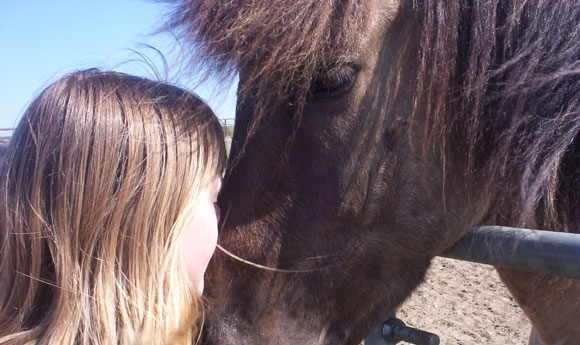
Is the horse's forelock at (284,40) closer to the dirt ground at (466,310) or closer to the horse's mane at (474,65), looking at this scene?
the horse's mane at (474,65)

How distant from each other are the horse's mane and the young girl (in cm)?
29

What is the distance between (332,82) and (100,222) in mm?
638

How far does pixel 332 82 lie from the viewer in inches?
48.5

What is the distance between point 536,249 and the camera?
111 centimetres

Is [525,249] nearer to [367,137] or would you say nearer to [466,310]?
[367,137]

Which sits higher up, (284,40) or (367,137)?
(284,40)

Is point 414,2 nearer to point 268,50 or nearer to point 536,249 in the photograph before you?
point 268,50

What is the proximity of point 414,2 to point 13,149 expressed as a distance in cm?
105

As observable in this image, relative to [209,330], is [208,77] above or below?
above

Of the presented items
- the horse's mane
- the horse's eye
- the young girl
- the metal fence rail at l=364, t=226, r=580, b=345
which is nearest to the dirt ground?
the metal fence rail at l=364, t=226, r=580, b=345

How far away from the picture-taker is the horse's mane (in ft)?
4.04

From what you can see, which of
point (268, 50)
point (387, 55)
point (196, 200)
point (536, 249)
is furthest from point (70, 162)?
point (536, 249)

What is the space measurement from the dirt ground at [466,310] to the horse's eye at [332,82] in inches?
108

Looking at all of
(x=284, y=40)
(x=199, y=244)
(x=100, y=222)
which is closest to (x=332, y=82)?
(x=284, y=40)
